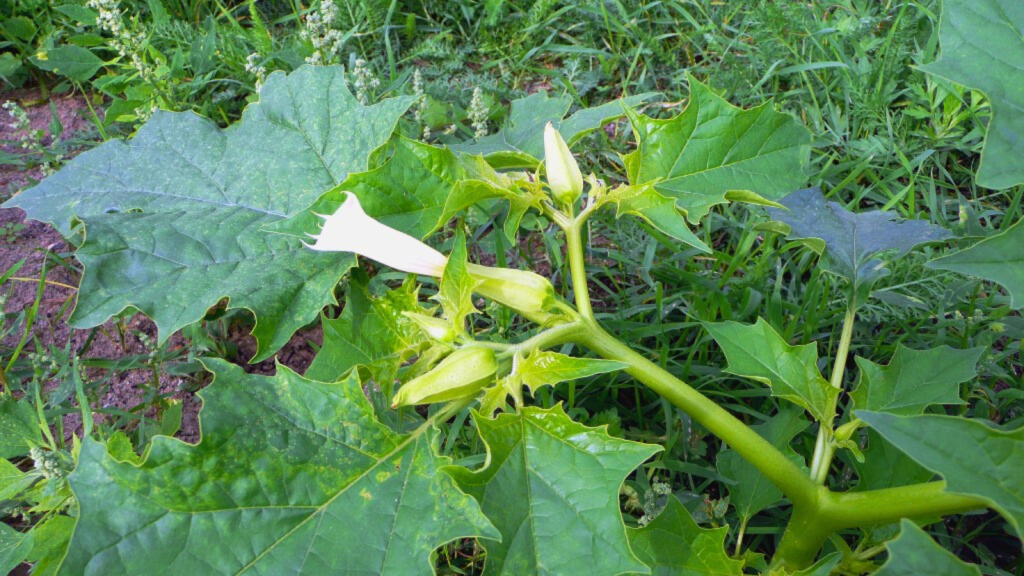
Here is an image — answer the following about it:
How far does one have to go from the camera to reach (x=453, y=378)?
116cm

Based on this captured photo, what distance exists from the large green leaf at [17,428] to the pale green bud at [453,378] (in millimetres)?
951

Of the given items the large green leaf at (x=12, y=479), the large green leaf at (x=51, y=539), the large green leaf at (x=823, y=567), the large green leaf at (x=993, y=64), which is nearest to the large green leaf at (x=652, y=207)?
the large green leaf at (x=993, y=64)

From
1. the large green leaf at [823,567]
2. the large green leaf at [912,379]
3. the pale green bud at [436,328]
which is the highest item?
the pale green bud at [436,328]

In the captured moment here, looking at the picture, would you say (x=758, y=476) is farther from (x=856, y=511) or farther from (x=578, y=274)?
(x=578, y=274)

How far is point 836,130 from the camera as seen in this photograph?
245 centimetres

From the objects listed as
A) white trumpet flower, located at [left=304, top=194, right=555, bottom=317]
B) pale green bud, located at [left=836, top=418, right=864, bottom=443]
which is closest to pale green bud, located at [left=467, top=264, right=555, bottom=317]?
white trumpet flower, located at [left=304, top=194, right=555, bottom=317]

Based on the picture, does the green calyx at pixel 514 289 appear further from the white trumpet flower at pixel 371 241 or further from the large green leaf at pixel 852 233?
the large green leaf at pixel 852 233

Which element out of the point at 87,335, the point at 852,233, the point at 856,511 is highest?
A: the point at 852,233

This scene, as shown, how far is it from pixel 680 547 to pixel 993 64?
2.78 ft

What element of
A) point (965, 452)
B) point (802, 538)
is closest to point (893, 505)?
point (802, 538)


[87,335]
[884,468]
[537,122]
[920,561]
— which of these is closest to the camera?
[920,561]

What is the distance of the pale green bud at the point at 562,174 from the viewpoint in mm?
1374

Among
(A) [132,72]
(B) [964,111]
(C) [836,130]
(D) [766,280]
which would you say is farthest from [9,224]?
(B) [964,111]

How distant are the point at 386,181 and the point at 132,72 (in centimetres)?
186
